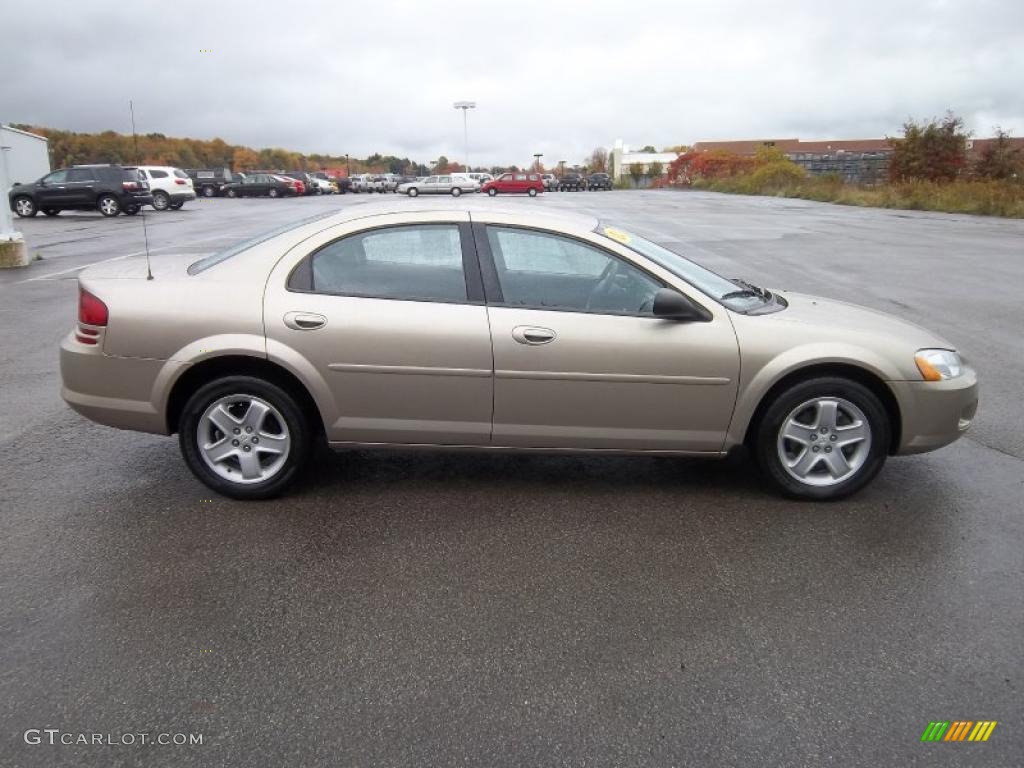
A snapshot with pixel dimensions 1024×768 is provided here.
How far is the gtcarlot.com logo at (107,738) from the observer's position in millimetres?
2414

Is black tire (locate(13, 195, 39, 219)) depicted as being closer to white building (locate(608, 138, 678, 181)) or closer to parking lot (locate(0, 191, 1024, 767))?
parking lot (locate(0, 191, 1024, 767))

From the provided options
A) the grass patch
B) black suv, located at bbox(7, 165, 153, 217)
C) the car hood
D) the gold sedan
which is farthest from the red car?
the gold sedan

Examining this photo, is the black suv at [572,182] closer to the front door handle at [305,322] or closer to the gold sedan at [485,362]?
the gold sedan at [485,362]

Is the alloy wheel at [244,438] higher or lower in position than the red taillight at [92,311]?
lower

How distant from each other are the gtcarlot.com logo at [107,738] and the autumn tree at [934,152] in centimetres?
4984

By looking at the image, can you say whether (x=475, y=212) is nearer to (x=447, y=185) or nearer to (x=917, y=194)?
(x=917, y=194)

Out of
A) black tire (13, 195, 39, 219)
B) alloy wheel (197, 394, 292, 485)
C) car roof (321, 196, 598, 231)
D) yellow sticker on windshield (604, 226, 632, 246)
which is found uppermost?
car roof (321, 196, 598, 231)

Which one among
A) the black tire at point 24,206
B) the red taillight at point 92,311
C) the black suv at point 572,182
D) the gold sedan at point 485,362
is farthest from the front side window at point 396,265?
the black suv at point 572,182

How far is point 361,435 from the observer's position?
4.18 meters

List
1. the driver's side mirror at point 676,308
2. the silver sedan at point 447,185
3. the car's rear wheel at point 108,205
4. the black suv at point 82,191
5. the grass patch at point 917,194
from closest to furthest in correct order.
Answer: the driver's side mirror at point 676,308, the black suv at point 82,191, the car's rear wheel at point 108,205, the grass patch at point 917,194, the silver sedan at point 447,185

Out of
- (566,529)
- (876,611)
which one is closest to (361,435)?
(566,529)

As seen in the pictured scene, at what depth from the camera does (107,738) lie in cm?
244

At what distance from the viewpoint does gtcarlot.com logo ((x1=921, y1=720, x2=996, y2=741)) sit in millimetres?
2455

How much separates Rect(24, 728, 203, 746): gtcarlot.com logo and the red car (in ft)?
173
